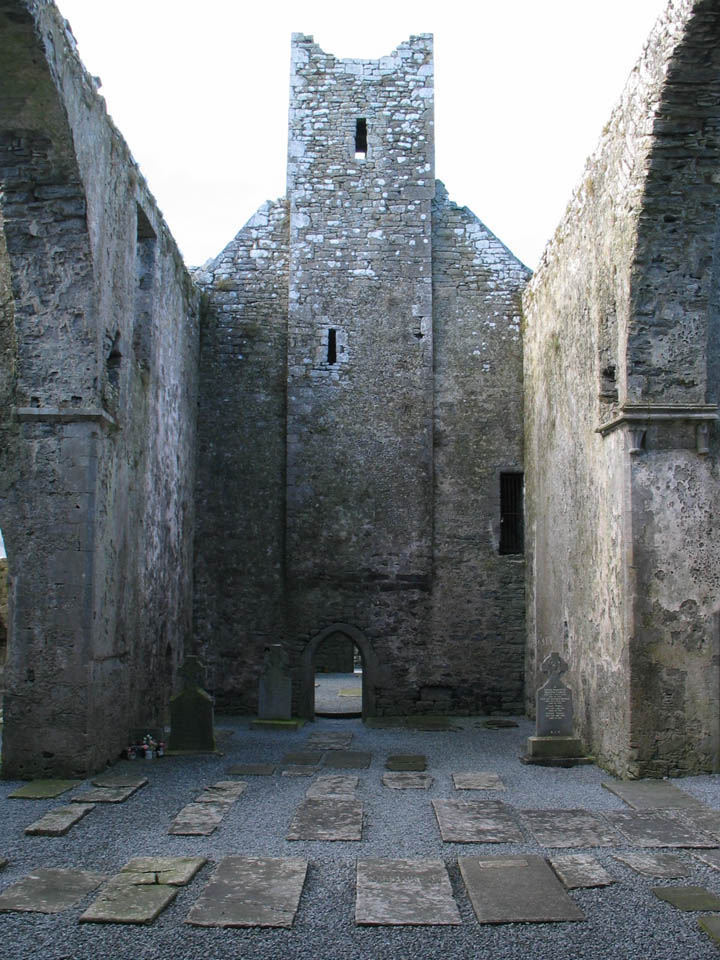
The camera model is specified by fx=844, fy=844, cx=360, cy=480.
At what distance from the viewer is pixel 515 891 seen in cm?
490

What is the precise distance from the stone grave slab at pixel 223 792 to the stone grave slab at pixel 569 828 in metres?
2.47

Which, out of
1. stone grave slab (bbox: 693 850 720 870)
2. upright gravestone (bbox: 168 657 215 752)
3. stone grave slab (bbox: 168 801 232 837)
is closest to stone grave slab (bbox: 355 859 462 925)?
stone grave slab (bbox: 168 801 232 837)

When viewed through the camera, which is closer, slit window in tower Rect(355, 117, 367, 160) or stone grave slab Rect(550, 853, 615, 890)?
stone grave slab Rect(550, 853, 615, 890)

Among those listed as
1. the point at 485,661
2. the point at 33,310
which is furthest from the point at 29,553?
the point at 485,661

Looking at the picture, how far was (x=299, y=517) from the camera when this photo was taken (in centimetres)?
1238

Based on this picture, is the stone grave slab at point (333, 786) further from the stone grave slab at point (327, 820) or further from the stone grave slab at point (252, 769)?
the stone grave slab at point (252, 769)

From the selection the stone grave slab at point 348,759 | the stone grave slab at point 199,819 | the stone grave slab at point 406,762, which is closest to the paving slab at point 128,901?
the stone grave slab at point 199,819

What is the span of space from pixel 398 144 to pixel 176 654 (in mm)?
8341

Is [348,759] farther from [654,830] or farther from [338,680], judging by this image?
[338,680]

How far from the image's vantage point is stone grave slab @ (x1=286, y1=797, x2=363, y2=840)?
6125 mm

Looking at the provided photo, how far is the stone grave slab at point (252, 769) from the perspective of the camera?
26.9 ft

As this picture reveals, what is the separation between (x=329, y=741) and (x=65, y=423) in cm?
496

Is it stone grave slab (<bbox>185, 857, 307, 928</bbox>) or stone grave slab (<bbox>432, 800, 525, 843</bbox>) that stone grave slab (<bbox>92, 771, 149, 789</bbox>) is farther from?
stone grave slab (<bbox>432, 800, 525, 843</bbox>)

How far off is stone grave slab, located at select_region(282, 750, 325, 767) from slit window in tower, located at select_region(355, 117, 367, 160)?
892 centimetres
